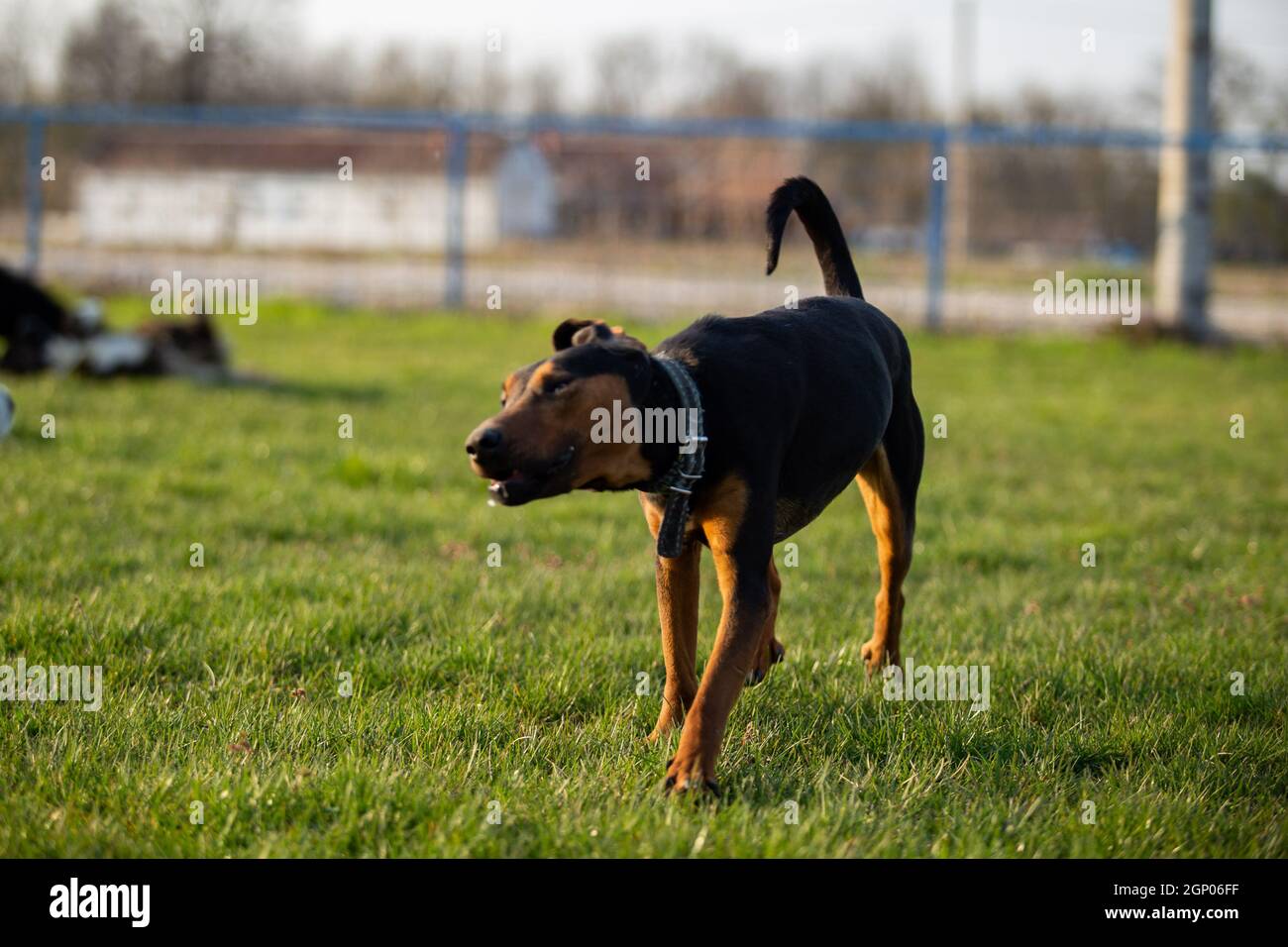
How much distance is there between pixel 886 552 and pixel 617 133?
12.8m

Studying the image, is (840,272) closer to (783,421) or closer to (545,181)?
(783,421)

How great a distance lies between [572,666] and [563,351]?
150cm

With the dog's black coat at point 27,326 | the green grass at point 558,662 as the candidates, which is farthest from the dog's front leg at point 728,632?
the dog's black coat at point 27,326

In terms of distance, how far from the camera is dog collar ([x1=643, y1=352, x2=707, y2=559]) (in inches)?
126

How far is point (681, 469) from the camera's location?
3205mm

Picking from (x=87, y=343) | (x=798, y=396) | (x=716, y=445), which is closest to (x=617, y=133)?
(x=87, y=343)

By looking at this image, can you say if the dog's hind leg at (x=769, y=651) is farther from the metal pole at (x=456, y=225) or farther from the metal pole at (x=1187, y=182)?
the metal pole at (x=1187, y=182)

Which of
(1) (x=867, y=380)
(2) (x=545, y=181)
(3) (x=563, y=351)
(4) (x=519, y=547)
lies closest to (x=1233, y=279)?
(2) (x=545, y=181)

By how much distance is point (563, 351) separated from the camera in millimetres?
3086

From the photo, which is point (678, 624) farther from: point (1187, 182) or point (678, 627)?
point (1187, 182)

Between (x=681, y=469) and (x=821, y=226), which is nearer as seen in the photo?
(x=681, y=469)

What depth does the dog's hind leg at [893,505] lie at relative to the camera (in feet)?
14.3

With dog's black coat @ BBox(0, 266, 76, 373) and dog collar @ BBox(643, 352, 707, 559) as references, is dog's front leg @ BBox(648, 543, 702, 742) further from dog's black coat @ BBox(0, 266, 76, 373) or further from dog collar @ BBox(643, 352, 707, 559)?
dog's black coat @ BBox(0, 266, 76, 373)

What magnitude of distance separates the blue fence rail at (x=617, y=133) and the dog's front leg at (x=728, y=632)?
13423 mm
